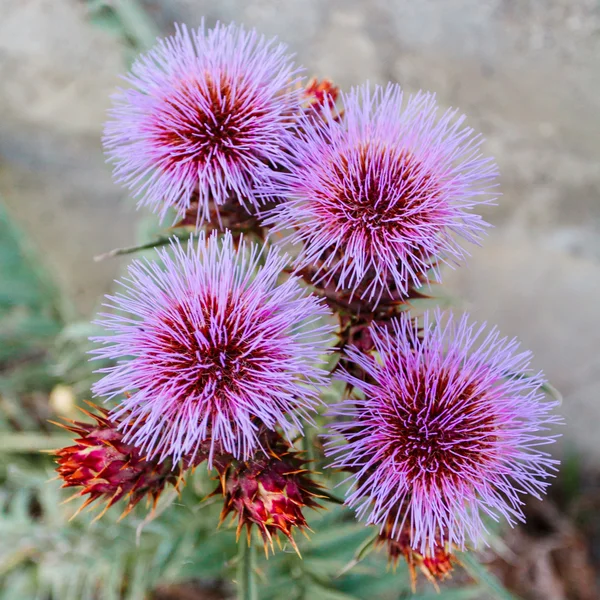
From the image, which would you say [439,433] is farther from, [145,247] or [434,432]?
[145,247]

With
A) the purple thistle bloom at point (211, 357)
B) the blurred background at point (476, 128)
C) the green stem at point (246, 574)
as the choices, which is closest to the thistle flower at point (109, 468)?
the purple thistle bloom at point (211, 357)

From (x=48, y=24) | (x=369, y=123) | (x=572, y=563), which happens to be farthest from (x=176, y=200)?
(x=572, y=563)

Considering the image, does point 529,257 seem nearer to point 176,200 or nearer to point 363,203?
point 363,203

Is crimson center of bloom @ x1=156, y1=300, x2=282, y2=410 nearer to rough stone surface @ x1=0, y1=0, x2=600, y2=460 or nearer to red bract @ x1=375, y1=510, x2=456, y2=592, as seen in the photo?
red bract @ x1=375, y1=510, x2=456, y2=592

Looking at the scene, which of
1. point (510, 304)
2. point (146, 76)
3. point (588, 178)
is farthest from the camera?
point (510, 304)

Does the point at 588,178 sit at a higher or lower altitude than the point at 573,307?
higher

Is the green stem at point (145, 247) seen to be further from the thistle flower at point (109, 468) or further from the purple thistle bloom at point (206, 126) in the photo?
the thistle flower at point (109, 468)
